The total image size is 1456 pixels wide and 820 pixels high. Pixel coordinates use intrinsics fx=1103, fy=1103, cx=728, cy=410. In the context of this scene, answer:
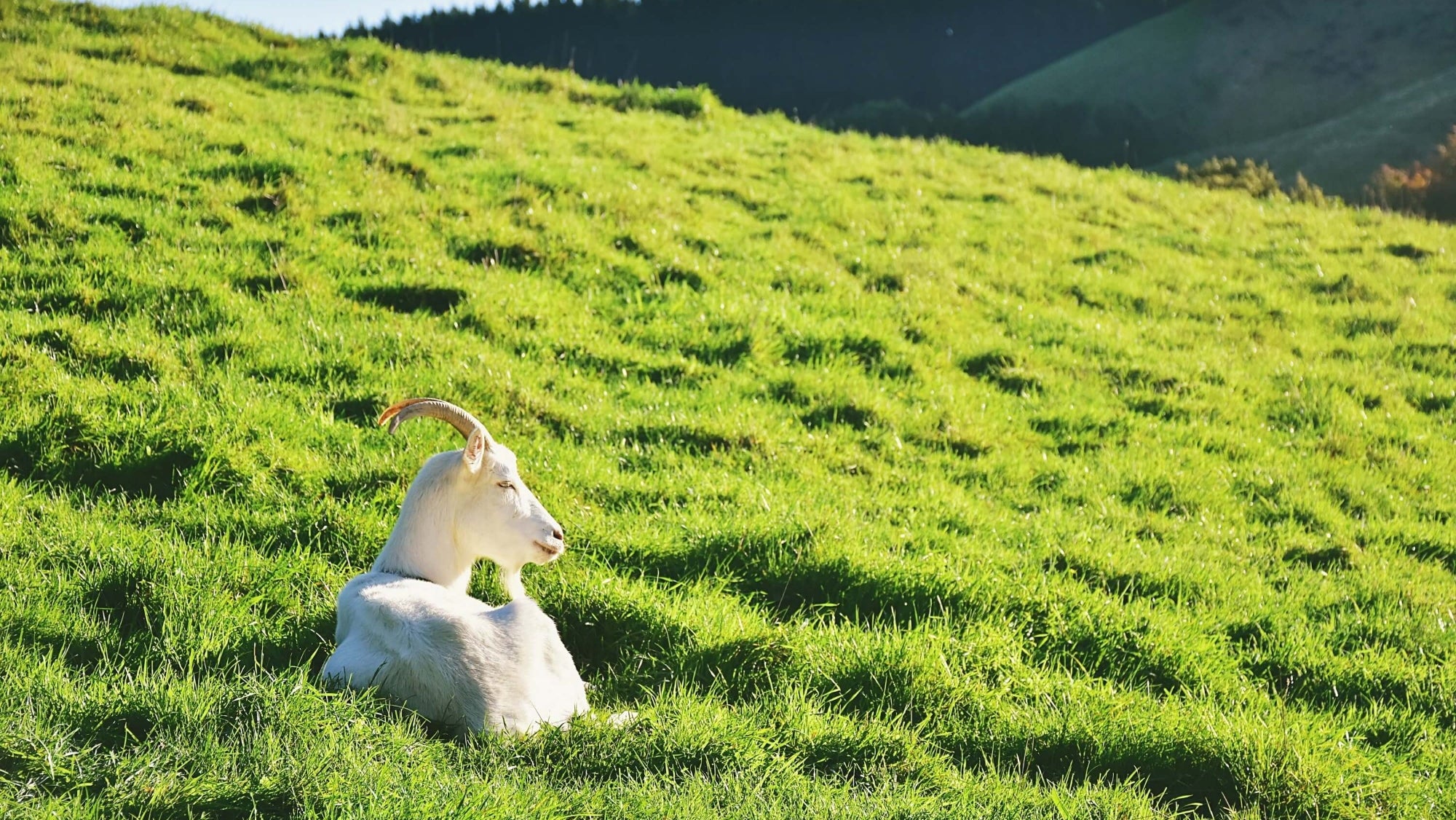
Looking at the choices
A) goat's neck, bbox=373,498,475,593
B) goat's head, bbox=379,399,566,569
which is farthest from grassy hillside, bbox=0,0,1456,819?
goat's head, bbox=379,399,566,569

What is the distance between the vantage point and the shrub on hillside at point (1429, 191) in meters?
23.5

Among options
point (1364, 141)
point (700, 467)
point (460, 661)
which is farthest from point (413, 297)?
point (1364, 141)

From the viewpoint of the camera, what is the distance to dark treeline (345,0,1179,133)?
6588 centimetres

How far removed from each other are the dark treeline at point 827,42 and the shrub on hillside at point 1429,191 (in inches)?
1350

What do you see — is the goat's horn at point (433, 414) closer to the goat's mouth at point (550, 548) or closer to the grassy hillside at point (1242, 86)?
the goat's mouth at point (550, 548)

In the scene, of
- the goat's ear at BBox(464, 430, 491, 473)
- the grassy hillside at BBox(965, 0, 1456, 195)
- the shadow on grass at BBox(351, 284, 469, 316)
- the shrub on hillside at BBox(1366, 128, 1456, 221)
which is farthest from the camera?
the grassy hillside at BBox(965, 0, 1456, 195)

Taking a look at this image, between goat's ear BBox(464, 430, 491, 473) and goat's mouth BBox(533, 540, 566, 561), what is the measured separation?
1.46ft

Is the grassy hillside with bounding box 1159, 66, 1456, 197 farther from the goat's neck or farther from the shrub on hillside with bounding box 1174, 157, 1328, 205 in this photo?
the goat's neck

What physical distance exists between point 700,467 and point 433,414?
3.04 meters

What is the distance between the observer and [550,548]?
16.7ft

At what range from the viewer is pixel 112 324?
796cm

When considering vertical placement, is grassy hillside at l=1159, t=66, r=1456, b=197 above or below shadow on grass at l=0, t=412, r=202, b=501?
above

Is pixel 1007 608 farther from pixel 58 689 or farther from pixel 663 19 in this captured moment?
pixel 663 19

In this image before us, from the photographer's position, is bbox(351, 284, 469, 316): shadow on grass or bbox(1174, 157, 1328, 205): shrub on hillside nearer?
bbox(351, 284, 469, 316): shadow on grass
